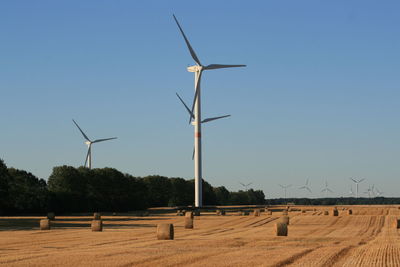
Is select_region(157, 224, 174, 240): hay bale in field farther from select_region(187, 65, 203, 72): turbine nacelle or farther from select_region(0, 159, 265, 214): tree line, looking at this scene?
select_region(187, 65, 203, 72): turbine nacelle

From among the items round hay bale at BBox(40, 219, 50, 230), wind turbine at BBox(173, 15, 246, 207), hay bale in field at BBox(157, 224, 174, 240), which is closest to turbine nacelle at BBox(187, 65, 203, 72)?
wind turbine at BBox(173, 15, 246, 207)

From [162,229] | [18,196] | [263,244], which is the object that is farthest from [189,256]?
[18,196]

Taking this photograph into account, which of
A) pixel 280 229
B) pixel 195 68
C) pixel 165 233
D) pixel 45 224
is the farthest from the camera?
pixel 195 68

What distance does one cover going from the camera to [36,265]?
27625mm

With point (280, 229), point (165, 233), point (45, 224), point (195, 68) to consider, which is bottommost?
point (165, 233)

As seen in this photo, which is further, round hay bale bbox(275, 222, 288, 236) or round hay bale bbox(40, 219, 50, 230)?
round hay bale bbox(40, 219, 50, 230)

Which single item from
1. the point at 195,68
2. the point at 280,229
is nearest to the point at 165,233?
the point at 280,229

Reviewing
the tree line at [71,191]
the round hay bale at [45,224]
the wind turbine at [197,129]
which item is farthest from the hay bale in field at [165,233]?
the wind turbine at [197,129]

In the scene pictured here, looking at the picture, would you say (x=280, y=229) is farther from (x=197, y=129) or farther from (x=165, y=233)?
(x=197, y=129)

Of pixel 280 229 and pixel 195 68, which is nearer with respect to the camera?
pixel 280 229

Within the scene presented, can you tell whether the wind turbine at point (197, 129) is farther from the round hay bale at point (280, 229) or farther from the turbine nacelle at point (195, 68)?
the round hay bale at point (280, 229)

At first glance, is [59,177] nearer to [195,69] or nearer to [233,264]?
[195,69]

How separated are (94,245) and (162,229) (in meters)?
6.16

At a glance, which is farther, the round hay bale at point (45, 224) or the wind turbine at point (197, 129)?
the wind turbine at point (197, 129)
